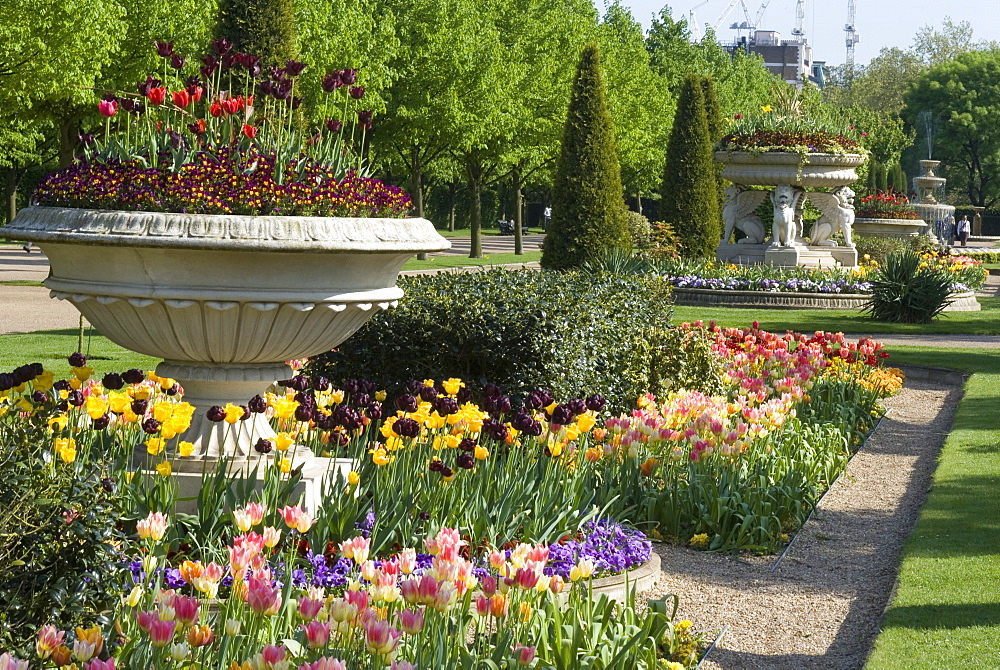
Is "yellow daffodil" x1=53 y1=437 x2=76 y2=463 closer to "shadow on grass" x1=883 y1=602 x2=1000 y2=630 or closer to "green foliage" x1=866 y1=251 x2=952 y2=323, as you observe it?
"shadow on grass" x1=883 y1=602 x2=1000 y2=630

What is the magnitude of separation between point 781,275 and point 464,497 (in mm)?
16624

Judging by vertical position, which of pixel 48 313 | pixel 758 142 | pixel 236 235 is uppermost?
pixel 758 142

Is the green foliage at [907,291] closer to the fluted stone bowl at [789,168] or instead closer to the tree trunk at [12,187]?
the fluted stone bowl at [789,168]

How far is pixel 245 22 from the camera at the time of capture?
40.7ft

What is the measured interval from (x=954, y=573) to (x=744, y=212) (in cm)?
1865

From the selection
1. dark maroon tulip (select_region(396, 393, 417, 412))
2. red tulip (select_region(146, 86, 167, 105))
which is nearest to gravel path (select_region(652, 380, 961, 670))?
dark maroon tulip (select_region(396, 393, 417, 412))

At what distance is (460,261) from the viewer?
106 feet

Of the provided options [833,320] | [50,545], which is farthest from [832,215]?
[50,545]

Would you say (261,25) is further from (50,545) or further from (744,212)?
(744,212)

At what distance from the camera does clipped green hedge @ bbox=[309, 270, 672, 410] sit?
7.73m

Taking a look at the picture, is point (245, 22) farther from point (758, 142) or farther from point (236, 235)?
point (758, 142)

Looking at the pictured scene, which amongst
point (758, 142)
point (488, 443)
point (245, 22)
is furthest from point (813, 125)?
→ point (488, 443)

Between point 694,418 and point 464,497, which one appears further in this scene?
point 694,418

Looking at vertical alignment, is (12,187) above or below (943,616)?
above
